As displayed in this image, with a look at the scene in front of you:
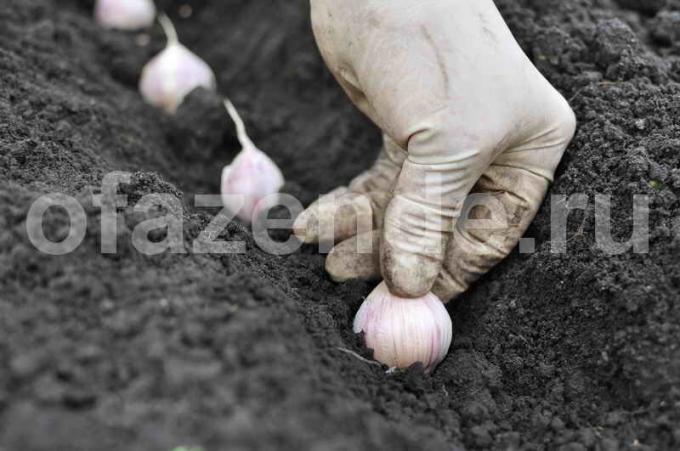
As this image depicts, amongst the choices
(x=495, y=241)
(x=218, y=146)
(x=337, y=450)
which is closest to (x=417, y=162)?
(x=495, y=241)

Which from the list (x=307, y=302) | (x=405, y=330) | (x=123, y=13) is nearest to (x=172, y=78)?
(x=123, y=13)

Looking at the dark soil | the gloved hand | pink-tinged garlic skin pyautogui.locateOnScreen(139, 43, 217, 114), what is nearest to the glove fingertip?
the gloved hand

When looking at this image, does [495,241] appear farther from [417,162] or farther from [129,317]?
[129,317]

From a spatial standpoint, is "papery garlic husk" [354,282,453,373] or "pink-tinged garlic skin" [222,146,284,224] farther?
"pink-tinged garlic skin" [222,146,284,224]

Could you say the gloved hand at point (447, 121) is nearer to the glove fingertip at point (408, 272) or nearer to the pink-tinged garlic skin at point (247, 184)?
the glove fingertip at point (408, 272)

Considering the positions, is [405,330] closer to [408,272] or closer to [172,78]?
[408,272]

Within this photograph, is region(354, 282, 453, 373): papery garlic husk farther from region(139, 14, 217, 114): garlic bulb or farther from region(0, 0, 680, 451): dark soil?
region(139, 14, 217, 114): garlic bulb
